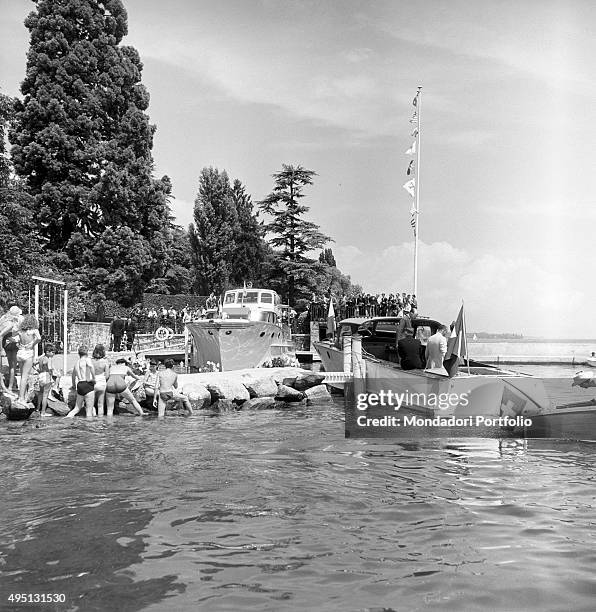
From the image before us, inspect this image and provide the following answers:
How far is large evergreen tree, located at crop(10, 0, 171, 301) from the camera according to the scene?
4019 centimetres

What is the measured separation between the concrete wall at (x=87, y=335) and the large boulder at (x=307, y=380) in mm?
12700

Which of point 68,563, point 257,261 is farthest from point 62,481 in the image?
point 257,261

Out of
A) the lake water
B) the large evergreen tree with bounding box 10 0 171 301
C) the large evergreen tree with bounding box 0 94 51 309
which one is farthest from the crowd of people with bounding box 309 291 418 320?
the lake water

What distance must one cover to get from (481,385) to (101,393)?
30.3ft

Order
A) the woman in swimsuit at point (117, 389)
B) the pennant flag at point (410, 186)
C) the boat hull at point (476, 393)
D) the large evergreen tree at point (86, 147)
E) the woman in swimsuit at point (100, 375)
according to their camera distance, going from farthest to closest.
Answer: the large evergreen tree at point (86, 147) < the pennant flag at point (410, 186) < the woman in swimsuit at point (117, 389) < the woman in swimsuit at point (100, 375) < the boat hull at point (476, 393)

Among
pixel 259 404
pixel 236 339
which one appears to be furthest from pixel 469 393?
pixel 236 339

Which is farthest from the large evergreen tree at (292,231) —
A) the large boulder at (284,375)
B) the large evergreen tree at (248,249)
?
the large boulder at (284,375)

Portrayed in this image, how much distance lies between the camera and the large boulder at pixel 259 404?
19.5 metres

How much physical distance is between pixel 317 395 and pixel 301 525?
1374 cm

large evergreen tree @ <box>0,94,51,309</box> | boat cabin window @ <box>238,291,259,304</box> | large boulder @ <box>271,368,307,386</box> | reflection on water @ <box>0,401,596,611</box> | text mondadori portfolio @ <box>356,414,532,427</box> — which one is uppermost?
large evergreen tree @ <box>0,94,51,309</box>

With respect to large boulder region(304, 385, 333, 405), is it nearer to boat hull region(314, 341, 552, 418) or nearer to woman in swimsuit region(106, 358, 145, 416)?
woman in swimsuit region(106, 358, 145, 416)

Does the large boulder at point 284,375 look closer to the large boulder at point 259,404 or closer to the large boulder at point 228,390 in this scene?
the large boulder at point 228,390

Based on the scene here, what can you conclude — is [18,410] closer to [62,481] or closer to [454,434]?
[62,481]

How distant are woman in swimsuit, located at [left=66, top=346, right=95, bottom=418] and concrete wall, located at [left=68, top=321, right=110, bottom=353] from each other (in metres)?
15.1
